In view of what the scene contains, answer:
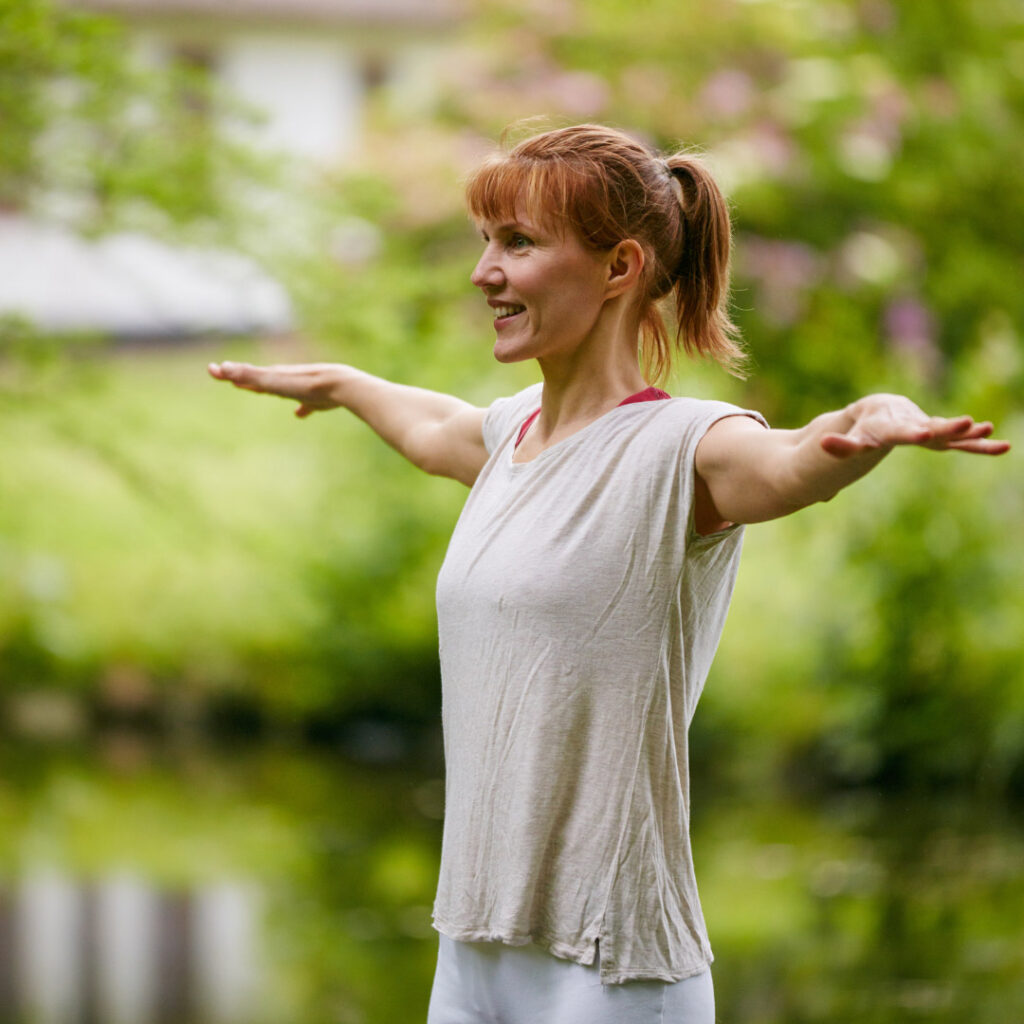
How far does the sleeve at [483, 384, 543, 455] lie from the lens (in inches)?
73.0

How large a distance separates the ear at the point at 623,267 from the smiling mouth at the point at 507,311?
0.32 feet

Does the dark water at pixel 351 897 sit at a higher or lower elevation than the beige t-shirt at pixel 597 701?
lower

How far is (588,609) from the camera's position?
1.57 metres

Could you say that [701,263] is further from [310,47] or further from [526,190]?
[310,47]

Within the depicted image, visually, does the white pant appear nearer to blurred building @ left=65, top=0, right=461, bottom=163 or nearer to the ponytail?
the ponytail

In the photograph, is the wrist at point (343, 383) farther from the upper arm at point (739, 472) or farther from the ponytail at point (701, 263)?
the upper arm at point (739, 472)

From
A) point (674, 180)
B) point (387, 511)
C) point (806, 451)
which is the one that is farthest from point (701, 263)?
point (387, 511)

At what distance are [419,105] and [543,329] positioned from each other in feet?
32.5

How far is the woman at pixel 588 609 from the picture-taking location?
1.56m

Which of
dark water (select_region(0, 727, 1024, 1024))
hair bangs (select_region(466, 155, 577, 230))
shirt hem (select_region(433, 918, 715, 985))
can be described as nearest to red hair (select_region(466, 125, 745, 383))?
hair bangs (select_region(466, 155, 577, 230))

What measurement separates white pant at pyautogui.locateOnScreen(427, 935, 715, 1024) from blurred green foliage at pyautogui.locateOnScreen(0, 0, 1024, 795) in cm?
344

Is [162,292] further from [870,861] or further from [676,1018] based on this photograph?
[676,1018]

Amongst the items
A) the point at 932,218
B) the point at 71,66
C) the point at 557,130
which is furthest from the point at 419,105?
the point at 557,130

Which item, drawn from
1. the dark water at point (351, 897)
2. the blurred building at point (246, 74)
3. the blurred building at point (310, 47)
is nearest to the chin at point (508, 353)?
the dark water at point (351, 897)
